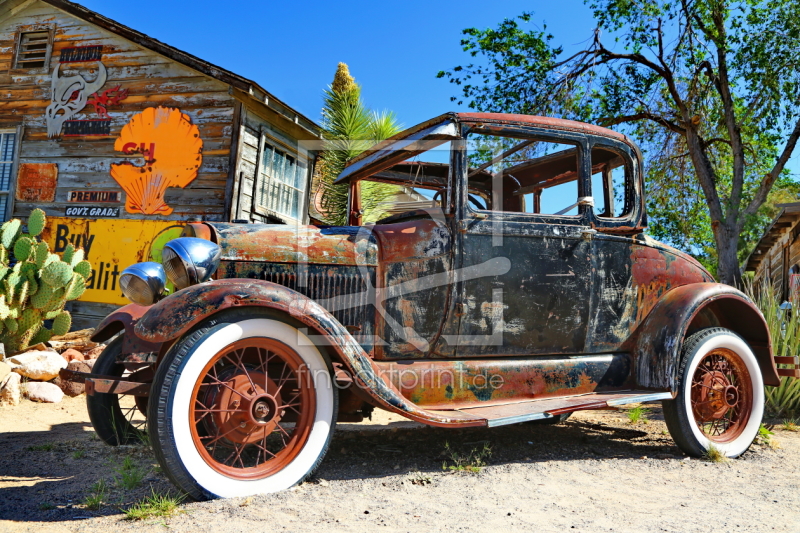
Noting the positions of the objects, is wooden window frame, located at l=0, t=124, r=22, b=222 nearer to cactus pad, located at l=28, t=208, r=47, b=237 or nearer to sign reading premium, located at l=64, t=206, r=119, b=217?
sign reading premium, located at l=64, t=206, r=119, b=217

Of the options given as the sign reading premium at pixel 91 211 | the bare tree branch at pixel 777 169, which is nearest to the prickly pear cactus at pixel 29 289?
the sign reading premium at pixel 91 211

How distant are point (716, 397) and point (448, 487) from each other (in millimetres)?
2088

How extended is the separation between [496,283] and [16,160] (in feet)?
31.8

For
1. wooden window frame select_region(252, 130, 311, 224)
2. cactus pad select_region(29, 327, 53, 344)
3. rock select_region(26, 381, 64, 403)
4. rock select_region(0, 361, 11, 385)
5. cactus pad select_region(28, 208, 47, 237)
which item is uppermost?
wooden window frame select_region(252, 130, 311, 224)

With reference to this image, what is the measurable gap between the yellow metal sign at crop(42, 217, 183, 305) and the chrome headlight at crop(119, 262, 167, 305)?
6.07 m

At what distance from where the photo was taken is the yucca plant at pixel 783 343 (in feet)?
17.4

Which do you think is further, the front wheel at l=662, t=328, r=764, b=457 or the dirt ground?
the front wheel at l=662, t=328, r=764, b=457

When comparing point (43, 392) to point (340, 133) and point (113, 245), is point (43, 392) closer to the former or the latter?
point (113, 245)

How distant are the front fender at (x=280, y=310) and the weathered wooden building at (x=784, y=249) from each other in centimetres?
1010

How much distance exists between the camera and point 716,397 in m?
3.80

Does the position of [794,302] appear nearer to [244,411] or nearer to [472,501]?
[472,501]

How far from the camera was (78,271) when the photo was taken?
7082mm

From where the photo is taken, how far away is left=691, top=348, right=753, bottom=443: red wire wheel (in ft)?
12.4

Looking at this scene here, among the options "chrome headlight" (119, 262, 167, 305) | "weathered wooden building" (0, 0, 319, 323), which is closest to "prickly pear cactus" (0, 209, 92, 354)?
"weathered wooden building" (0, 0, 319, 323)
